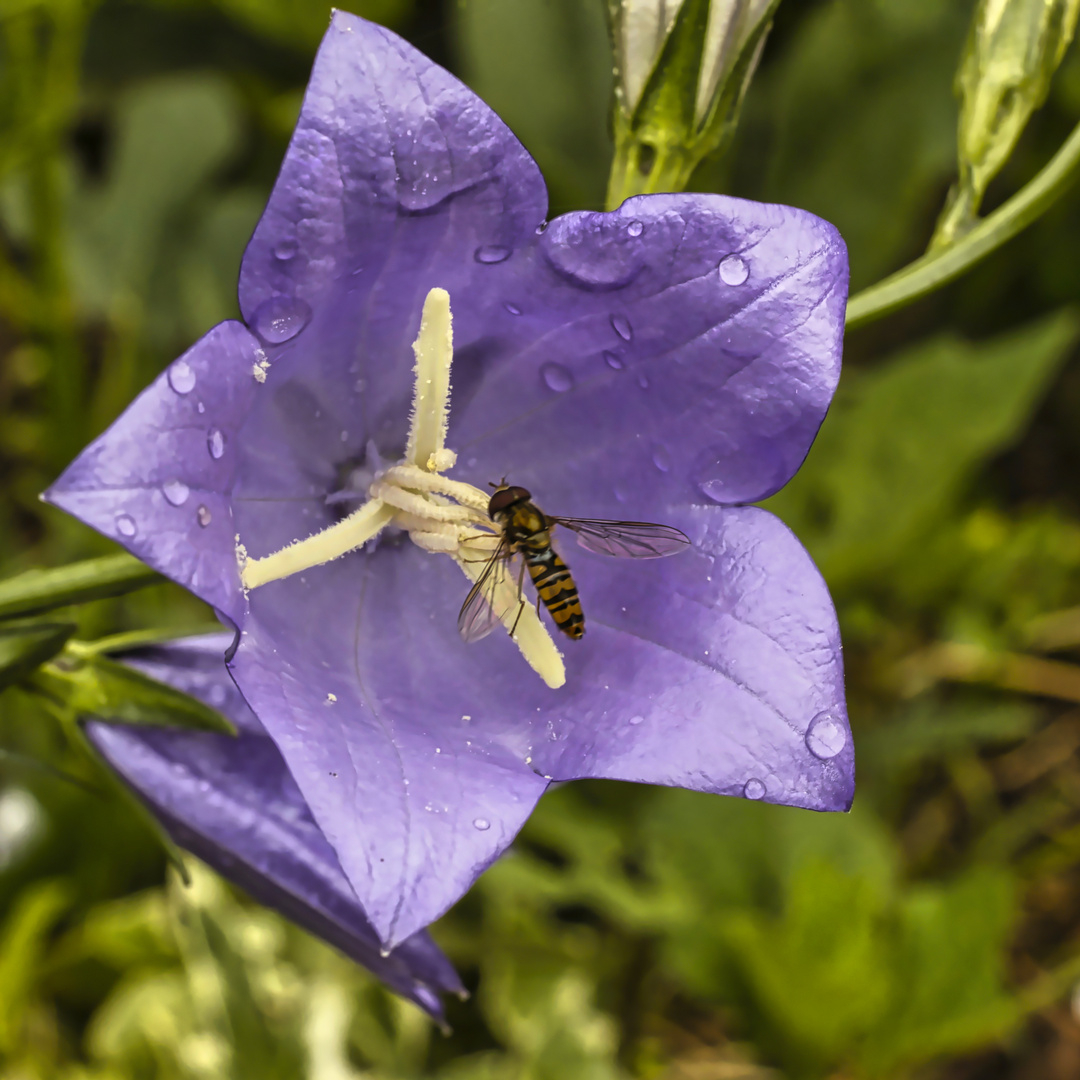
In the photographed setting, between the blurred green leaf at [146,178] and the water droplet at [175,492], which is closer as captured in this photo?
the water droplet at [175,492]

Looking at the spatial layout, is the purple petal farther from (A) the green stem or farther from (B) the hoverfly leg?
(A) the green stem

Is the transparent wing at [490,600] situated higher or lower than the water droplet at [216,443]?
lower

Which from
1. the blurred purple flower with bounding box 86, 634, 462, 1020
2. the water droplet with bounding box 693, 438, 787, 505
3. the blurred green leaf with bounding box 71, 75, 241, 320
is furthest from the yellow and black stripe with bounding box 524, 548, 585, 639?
the blurred green leaf with bounding box 71, 75, 241, 320

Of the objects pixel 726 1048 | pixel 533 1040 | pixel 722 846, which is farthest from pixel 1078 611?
pixel 533 1040


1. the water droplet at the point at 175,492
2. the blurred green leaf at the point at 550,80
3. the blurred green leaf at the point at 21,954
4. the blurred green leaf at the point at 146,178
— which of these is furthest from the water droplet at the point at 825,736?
the blurred green leaf at the point at 146,178

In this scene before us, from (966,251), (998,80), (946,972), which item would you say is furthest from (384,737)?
(946,972)

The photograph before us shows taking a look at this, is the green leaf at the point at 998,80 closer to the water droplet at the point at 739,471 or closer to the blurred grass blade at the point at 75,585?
the water droplet at the point at 739,471
